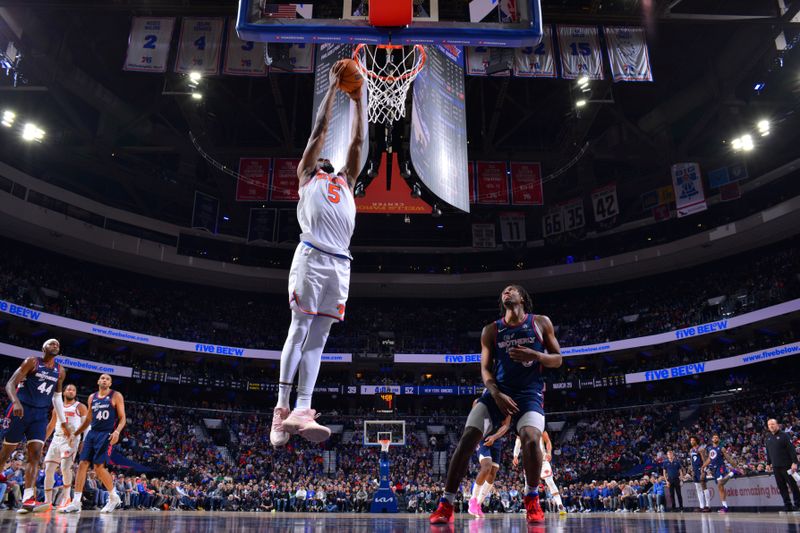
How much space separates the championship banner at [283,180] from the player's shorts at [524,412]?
61.4 ft

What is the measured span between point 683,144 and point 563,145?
17.7 ft

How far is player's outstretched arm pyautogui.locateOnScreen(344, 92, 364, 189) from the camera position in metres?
5.35

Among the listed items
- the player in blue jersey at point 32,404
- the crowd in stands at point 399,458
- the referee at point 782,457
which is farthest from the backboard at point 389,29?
the crowd in stands at point 399,458

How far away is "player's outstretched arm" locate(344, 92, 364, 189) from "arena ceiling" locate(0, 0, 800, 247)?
1442 cm

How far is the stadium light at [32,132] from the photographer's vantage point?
86.2ft

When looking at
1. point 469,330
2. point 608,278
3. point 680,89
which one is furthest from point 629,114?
point 469,330

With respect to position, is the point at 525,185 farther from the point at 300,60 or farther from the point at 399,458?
the point at 399,458

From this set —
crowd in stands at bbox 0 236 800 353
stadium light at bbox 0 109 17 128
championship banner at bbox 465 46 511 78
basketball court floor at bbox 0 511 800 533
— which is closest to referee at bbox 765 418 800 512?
basketball court floor at bbox 0 511 800 533

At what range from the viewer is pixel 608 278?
125 ft

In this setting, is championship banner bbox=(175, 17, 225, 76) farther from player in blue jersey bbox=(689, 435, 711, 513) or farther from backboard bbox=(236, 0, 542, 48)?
player in blue jersey bbox=(689, 435, 711, 513)

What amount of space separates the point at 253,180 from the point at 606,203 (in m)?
15.5

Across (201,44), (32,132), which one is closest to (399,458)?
(201,44)

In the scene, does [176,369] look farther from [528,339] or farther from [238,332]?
[528,339]

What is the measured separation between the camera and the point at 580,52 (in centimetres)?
1756
